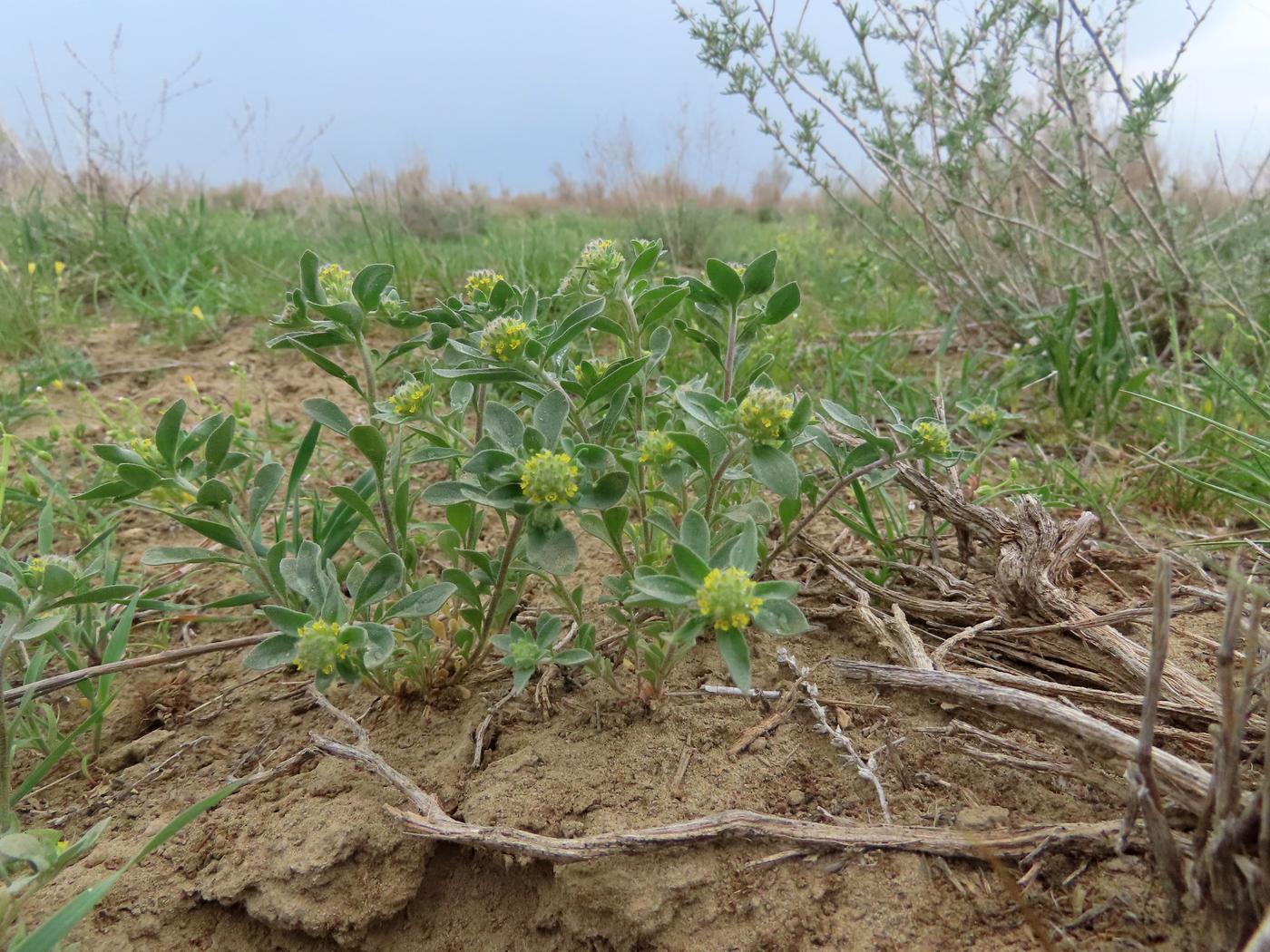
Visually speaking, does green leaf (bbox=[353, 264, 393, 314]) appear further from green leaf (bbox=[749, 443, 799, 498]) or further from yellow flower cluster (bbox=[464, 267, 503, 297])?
green leaf (bbox=[749, 443, 799, 498])

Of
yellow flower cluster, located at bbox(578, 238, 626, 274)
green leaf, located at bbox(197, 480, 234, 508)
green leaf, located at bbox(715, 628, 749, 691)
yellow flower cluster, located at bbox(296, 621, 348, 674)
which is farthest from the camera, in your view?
yellow flower cluster, located at bbox(578, 238, 626, 274)

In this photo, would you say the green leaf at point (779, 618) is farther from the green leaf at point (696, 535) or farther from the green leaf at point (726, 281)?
the green leaf at point (726, 281)

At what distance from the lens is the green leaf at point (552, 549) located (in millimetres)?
1059

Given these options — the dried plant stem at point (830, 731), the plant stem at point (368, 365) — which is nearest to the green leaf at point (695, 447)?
the dried plant stem at point (830, 731)

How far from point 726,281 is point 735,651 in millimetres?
638

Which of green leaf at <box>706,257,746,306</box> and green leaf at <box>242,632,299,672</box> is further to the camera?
green leaf at <box>706,257,746,306</box>

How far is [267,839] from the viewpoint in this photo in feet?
3.92

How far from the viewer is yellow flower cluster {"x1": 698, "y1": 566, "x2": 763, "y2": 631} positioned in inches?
36.5

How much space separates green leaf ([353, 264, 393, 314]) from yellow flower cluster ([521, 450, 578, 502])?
1.56 ft

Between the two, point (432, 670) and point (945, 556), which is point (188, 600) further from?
point (945, 556)

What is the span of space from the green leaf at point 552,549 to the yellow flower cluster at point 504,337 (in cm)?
28

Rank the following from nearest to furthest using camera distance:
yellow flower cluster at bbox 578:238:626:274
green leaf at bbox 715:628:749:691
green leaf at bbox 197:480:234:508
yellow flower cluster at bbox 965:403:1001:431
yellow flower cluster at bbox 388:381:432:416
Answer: green leaf at bbox 715:628:749:691 < green leaf at bbox 197:480:234:508 < yellow flower cluster at bbox 388:381:432:416 < yellow flower cluster at bbox 578:238:626:274 < yellow flower cluster at bbox 965:403:1001:431

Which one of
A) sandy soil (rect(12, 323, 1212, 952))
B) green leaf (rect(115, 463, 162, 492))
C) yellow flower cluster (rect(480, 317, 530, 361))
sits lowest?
sandy soil (rect(12, 323, 1212, 952))

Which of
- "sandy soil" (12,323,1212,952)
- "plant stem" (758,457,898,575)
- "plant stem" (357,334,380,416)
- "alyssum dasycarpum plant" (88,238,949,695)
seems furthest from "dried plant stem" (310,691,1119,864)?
"plant stem" (357,334,380,416)
